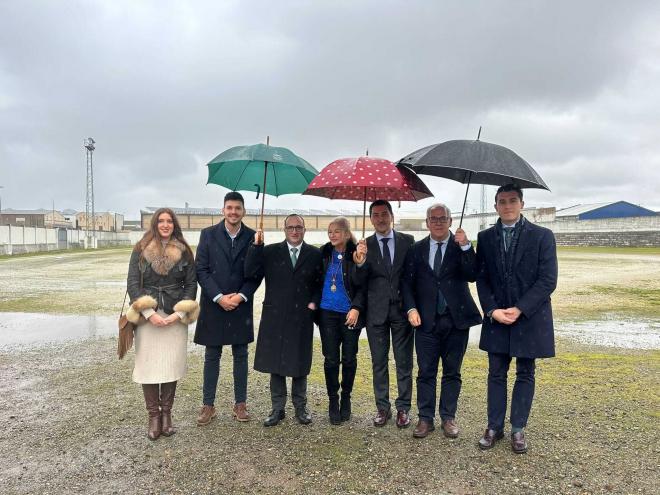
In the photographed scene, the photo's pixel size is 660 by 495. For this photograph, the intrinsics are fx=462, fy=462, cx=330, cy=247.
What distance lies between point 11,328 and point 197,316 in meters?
6.84

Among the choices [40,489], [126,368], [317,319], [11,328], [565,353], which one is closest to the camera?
[40,489]

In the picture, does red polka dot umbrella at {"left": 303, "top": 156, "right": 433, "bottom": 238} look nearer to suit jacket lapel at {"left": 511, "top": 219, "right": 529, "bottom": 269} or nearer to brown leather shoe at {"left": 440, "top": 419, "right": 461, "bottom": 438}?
suit jacket lapel at {"left": 511, "top": 219, "right": 529, "bottom": 269}

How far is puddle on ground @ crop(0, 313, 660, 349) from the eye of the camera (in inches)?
308

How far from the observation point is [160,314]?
4.09 meters

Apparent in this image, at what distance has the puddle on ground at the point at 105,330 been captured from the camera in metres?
7.83

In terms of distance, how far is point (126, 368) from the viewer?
6.14m

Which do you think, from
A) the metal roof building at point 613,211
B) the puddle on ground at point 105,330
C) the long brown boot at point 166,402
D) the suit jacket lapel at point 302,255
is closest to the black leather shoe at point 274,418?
the long brown boot at point 166,402

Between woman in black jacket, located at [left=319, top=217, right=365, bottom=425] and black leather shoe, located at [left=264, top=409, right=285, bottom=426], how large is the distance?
0.48m

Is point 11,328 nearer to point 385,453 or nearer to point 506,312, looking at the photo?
point 385,453

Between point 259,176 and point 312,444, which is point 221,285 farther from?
point 312,444

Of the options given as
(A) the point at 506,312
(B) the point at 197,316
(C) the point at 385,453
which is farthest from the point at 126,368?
(A) the point at 506,312

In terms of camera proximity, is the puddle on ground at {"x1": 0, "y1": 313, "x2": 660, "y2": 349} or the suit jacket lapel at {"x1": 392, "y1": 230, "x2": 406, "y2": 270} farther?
the puddle on ground at {"x1": 0, "y1": 313, "x2": 660, "y2": 349}

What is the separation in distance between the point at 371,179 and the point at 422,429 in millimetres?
2210

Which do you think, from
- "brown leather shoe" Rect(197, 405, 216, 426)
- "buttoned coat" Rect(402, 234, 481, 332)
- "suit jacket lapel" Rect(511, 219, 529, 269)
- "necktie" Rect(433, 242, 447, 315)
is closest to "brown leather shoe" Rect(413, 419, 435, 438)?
"buttoned coat" Rect(402, 234, 481, 332)
